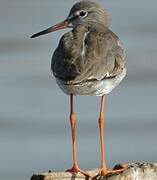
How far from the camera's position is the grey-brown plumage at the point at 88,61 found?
1109 centimetres

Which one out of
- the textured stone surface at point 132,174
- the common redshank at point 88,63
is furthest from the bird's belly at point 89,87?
the textured stone surface at point 132,174

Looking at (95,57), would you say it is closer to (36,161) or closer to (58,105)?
(36,161)

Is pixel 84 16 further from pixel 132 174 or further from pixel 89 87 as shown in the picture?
pixel 132 174

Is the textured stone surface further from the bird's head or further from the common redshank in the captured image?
the bird's head

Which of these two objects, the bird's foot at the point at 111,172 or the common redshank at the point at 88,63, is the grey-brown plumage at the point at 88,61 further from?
the bird's foot at the point at 111,172

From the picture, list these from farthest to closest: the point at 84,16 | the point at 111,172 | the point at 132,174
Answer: the point at 84,16, the point at 111,172, the point at 132,174

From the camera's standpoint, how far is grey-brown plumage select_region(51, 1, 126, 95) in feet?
36.4

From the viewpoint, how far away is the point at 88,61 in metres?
11.2

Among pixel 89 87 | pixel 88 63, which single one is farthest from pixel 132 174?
pixel 88 63

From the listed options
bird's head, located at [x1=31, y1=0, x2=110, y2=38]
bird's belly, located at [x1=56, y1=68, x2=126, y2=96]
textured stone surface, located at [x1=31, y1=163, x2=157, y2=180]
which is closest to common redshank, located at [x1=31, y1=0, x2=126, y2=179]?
bird's belly, located at [x1=56, y1=68, x2=126, y2=96]

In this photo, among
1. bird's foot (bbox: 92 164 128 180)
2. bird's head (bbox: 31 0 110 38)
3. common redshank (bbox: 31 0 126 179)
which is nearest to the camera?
bird's foot (bbox: 92 164 128 180)

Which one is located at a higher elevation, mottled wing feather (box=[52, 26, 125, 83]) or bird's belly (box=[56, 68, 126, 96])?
mottled wing feather (box=[52, 26, 125, 83])

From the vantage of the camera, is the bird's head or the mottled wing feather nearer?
the mottled wing feather

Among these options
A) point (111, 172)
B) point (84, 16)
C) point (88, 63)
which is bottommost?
point (111, 172)
